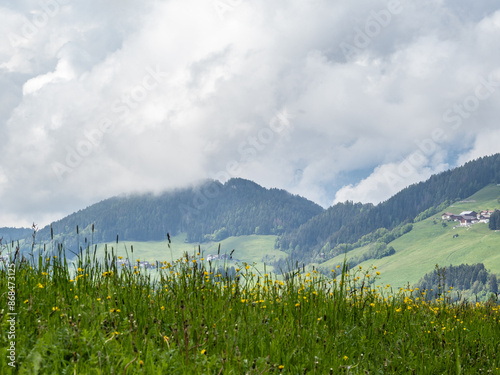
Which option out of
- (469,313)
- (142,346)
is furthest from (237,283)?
(469,313)

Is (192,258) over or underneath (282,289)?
over

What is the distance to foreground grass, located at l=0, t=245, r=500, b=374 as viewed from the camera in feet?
13.2

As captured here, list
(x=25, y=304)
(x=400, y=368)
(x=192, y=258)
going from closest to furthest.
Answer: (x=25, y=304) → (x=400, y=368) → (x=192, y=258)

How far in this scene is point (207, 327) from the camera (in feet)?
17.2

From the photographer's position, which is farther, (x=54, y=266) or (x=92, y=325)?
(x=54, y=266)

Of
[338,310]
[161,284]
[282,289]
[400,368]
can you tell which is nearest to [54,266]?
[161,284]

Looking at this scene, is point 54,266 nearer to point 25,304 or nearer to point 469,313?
point 25,304

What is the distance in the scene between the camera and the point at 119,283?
616 cm

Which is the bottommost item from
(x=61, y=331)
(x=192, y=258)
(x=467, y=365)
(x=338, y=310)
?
(x=467, y=365)

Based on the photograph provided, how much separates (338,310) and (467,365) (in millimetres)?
2236

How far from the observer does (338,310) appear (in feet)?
23.3

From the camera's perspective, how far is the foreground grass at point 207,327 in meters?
4.03

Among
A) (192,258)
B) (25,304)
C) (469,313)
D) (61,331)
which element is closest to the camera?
(61,331)

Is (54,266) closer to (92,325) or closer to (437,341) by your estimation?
(92,325)
